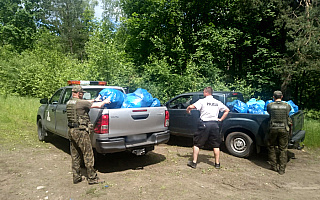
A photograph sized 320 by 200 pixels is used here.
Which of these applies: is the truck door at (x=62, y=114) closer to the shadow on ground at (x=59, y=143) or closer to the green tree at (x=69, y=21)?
the shadow on ground at (x=59, y=143)

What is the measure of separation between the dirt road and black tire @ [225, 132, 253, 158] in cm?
20

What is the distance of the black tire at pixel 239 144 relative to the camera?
6459mm

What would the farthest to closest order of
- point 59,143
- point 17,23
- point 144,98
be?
point 17,23, point 59,143, point 144,98

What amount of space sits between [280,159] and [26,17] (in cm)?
4300

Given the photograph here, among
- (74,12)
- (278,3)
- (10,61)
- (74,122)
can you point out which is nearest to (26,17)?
(74,12)

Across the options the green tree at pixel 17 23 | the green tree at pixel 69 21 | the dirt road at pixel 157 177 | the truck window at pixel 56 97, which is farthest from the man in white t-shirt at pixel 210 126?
the green tree at pixel 17 23

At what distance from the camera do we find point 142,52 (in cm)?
1797

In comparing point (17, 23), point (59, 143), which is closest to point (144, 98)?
point (59, 143)

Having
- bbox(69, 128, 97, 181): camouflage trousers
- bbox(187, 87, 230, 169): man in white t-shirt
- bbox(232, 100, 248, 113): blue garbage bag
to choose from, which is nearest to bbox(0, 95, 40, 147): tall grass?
bbox(69, 128, 97, 181): camouflage trousers

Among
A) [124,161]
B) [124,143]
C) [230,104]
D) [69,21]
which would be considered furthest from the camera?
[69,21]

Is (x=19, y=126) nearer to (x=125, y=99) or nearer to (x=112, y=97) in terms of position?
(x=125, y=99)

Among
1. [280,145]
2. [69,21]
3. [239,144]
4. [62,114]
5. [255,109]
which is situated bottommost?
[239,144]

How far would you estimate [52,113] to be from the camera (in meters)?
6.96

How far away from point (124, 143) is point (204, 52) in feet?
33.0
